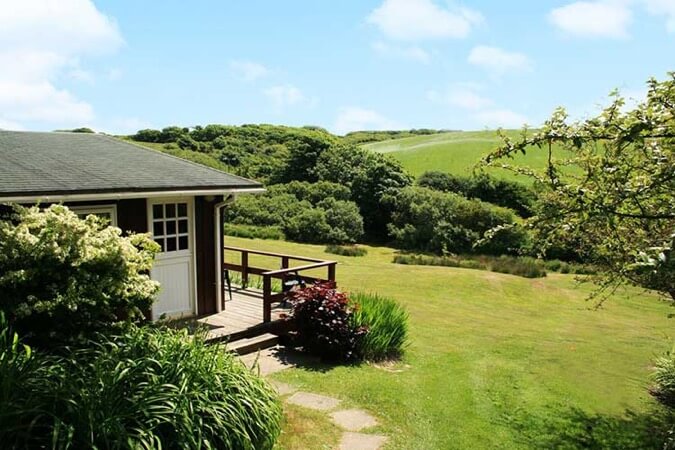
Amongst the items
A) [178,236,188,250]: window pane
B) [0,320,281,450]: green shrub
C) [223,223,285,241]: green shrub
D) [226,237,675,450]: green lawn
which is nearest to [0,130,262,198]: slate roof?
[178,236,188,250]: window pane

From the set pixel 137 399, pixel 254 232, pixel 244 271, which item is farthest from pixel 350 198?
pixel 137 399

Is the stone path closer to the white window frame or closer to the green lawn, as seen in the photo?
the green lawn

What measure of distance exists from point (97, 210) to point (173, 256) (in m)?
1.71

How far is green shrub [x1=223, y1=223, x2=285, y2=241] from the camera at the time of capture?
36.6 metres

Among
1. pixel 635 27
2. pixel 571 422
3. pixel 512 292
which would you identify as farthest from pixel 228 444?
pixel 512 292

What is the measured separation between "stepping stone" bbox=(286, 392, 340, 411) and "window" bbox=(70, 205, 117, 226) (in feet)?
14.6

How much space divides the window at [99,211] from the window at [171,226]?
2.50 ft

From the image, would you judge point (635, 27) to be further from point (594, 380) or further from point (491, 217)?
point (491, 217)

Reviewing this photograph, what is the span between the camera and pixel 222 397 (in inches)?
211

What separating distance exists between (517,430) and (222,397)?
430 cm

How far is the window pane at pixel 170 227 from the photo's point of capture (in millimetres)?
10078

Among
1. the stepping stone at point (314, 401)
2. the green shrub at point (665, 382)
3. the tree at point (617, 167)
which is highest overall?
the tree at point (617, 167)

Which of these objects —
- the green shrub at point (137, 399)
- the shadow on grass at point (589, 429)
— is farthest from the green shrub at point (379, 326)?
the green shrub at point (137, 399)

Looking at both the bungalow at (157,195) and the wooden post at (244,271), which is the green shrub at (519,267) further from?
the bungalow at (157,195)
